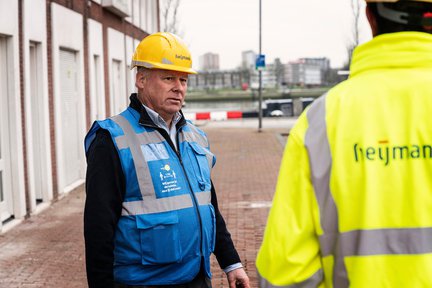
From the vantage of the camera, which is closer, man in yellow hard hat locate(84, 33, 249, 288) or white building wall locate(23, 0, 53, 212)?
man in yellow hard hat locate(84, 33, 249, 288)

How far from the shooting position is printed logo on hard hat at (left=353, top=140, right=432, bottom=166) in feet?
6.14

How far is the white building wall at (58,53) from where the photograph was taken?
470 inches

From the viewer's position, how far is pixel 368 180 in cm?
185

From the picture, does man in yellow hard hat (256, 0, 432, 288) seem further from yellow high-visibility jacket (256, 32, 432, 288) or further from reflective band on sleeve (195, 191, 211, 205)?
reflective band on sleeve (195, 191, 211, 205)

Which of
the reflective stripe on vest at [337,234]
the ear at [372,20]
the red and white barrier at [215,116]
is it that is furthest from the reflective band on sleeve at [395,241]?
the red and white barrier at [215,116]

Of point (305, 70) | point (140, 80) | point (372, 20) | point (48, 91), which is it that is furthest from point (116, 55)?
point (305, 70)

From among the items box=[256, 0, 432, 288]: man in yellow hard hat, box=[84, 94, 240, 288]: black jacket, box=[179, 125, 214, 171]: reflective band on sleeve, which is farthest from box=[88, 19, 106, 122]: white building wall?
box=[256, 0, 432, 288]: man in yellow hard hat

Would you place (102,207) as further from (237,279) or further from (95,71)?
(95,71)

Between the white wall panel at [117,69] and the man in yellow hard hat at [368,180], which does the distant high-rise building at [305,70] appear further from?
the man in yellow hard hat at [368,180]

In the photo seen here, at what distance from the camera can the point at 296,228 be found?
1.88 meters

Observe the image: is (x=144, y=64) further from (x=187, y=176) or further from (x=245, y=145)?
(x=245, y=145)

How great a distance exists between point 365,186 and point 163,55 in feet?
5.51

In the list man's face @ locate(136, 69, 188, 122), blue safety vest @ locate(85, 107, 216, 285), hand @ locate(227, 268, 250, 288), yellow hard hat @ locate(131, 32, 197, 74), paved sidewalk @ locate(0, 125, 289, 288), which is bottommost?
paved sidewalk @ locate(0, 125, 289, 288)

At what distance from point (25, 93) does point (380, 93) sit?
28.7ft
